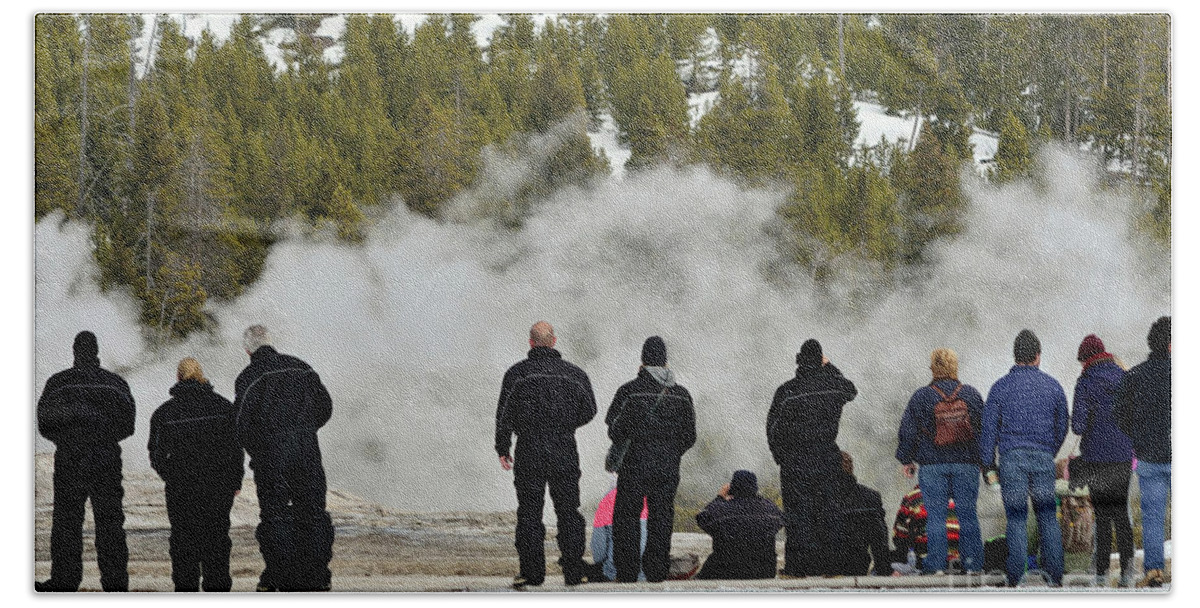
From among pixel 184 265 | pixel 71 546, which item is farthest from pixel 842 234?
pixel 71 546

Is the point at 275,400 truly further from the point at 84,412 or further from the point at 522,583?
the point at 522,583

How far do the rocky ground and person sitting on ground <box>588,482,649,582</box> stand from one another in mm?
210

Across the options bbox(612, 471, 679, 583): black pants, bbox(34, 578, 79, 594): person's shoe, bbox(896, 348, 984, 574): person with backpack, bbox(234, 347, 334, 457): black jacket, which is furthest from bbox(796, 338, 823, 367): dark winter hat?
bbox(34, 578, 79, 594): person's shoe

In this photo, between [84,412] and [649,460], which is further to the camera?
[84,412]

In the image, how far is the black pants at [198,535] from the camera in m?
6.89

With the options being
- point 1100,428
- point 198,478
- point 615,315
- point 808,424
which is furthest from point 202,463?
point 1100,428

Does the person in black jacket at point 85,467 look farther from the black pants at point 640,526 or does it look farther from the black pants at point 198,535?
the black pants at point 640,526

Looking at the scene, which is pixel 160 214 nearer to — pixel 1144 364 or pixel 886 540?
pixel 886 540

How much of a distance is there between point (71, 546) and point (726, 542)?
3.36 m

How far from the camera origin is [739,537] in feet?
22.6

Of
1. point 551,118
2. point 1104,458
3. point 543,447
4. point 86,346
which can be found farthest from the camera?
point 551,118

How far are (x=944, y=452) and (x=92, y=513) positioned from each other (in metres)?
4.36

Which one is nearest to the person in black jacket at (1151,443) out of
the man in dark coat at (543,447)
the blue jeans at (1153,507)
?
the blue jeans at (1153,507)

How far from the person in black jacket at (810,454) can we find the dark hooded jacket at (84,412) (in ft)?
10.9
